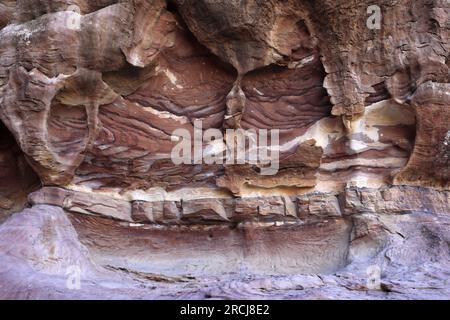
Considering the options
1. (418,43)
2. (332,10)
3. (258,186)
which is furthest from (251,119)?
(418,43)

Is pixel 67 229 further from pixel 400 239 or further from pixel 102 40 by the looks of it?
pixel 400 239

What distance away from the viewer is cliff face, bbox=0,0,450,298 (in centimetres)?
480

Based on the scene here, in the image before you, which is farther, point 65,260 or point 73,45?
point 73,45

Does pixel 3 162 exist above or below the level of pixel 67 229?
above

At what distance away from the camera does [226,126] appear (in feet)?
17.0

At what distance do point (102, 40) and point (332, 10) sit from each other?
2.02 metres

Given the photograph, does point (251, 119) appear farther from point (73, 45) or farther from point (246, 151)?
Answer: point (73, 45)

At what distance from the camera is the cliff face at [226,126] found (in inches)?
189

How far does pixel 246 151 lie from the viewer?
5156mm

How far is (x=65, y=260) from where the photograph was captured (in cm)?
443

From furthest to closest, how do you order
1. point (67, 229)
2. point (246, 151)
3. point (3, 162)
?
point (3, 162), point (246, 151), point (67, 229)

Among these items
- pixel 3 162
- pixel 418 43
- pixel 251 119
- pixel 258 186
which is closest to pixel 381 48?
pixel 418 43

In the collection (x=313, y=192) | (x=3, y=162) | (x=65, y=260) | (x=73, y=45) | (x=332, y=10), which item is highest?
(x=332, y=10)

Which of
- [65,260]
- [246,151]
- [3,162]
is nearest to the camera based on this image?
[65,260]
